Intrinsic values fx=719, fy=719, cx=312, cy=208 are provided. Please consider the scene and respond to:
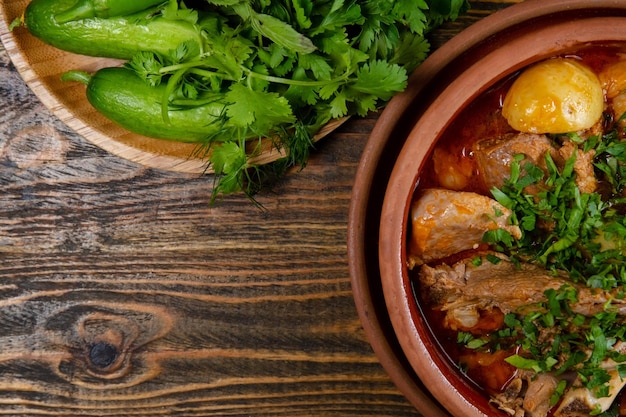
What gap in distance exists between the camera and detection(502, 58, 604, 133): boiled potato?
5.52 ft

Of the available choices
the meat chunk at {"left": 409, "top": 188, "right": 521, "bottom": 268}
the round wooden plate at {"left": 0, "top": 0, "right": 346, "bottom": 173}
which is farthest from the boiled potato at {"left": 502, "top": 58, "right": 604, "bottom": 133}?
the round wooden plate at {"left": 0, "top": 0, "right": 346, "bottom": 173}

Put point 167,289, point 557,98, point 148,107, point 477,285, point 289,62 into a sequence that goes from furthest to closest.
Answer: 1. point 167,289
2. point 148,107
3. point 289,62
4. point 477,285
5. point 557,98

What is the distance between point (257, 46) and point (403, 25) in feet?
1.33

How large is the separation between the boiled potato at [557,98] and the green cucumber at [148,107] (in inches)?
30.3

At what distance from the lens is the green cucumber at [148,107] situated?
78.4 inches

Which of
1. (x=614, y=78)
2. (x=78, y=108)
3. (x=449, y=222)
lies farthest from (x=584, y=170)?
(x=78, y=108)

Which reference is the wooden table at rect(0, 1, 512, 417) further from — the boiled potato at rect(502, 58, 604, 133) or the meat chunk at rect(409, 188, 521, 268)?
the boiled potato at rect(502, 58, 604, 133)

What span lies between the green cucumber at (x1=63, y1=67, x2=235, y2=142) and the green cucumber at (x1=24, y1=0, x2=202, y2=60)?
9cm

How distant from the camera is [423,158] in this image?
5.58ft

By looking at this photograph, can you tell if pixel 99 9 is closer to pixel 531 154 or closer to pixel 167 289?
pixel 167 289

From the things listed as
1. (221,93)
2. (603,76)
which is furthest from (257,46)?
(603,76)

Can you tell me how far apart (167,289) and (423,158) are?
96 centimetres

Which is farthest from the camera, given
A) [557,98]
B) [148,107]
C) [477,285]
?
[148,107]

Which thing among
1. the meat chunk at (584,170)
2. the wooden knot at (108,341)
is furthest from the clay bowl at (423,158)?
the wooden knot at (108,341)
